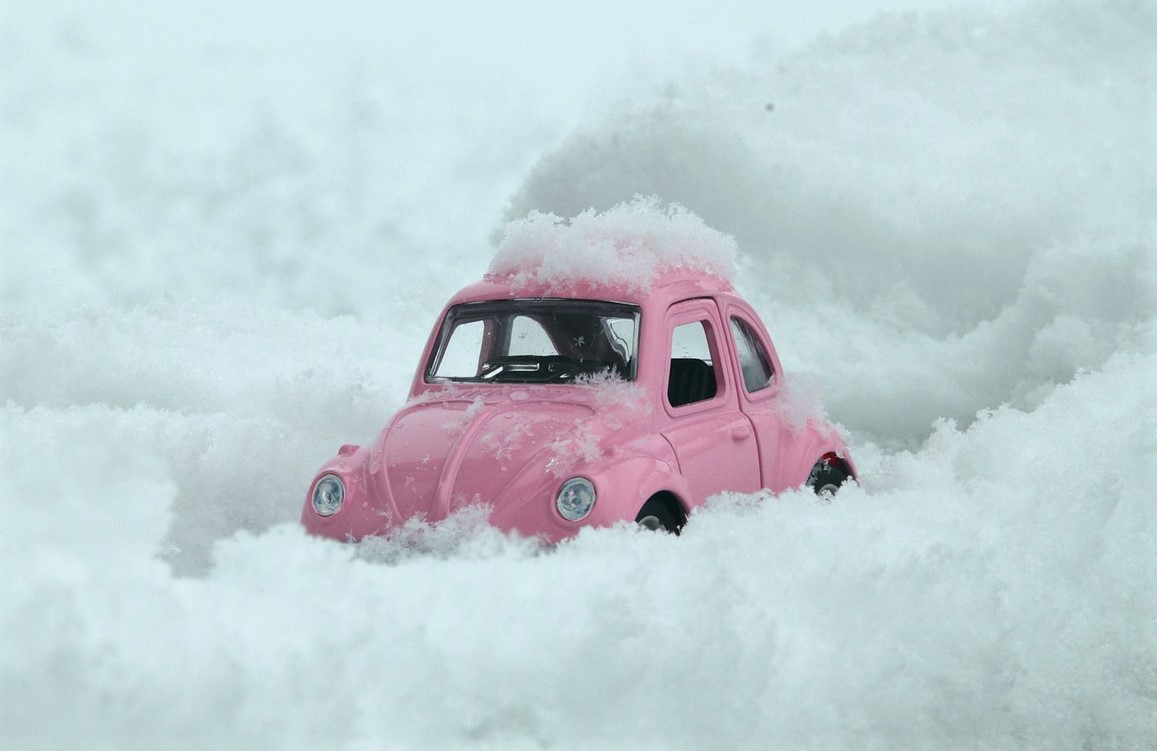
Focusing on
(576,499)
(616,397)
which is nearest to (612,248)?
(616,397)

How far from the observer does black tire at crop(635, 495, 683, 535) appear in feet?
19.0

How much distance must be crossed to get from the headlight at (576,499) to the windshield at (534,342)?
92 centimetres

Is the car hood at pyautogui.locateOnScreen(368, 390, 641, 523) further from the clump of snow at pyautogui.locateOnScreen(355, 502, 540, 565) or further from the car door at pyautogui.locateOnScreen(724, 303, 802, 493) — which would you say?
the car door at pyautogui.locateOnScreen(724, 303, 802, 493)

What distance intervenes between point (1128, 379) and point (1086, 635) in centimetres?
472

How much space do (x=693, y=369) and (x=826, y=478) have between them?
128 cm

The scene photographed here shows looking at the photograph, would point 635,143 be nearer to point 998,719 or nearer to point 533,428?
point 533,428

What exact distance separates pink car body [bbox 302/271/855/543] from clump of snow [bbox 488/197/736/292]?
0.07 metres

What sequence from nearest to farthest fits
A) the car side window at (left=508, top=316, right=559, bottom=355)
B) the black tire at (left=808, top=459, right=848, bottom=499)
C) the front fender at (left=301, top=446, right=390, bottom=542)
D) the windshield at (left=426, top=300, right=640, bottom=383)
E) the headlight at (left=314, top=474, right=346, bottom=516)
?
the front fender at (left=301, top=446, right=390, bottom=542) → the headlight at (left=314, top=474, right=346, bottom=516) → the windshield at (left=426, top=300, right=640, bottom=383) → the car side window at (left=508, top=316, right=559, bottom=355) → the black tire at (left=808, top=459, right=848, bottom=499)

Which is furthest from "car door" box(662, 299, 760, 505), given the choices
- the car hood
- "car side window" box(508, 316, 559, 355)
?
"car side window" box(508, 316, 559, 355)

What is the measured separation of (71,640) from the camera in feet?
13.9

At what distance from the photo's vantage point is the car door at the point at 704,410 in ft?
20.9

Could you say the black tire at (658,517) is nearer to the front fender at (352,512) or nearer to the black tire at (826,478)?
the front fender at (352,512)

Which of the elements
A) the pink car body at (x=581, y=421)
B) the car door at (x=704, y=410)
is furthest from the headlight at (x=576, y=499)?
the car door at (x=704, y=410)

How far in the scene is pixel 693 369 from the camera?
7078mm
